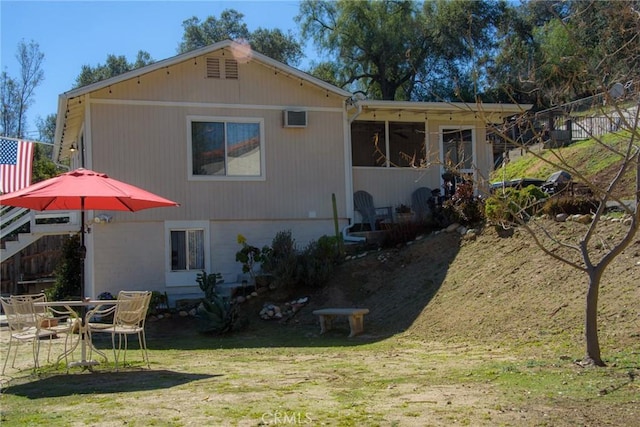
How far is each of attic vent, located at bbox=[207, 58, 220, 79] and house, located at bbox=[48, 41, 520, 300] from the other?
23 millimetres

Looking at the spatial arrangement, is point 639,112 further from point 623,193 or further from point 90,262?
point 90,262

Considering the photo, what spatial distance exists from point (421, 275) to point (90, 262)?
23.4 feet

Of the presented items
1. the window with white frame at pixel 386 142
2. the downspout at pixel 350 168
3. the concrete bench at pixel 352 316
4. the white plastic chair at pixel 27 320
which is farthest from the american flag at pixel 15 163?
the white plastic chair at pixel 27 320

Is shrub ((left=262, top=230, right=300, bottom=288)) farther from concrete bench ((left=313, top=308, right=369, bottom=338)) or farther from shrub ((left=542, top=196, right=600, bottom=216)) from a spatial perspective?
shrub ((left=542, top=196, right=600, bottom=216))

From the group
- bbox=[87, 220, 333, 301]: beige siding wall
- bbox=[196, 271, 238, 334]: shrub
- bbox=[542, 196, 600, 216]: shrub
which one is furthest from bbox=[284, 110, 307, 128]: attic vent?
bbox=[542, 196, 600, 216]: shrub

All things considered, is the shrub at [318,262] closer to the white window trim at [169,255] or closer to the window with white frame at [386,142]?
the white window trim at [169,255]

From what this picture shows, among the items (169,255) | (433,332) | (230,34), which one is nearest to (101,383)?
(433,332)

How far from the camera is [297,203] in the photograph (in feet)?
53.5

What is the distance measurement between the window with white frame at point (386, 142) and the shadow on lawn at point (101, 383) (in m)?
10.2

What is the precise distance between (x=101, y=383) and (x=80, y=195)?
2277 millimetres

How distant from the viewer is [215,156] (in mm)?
15695

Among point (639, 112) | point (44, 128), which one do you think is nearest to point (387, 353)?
point (639, 112)

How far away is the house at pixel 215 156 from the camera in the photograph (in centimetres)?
1494

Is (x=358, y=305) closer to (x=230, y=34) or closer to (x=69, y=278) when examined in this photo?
(x=69, y=278)
